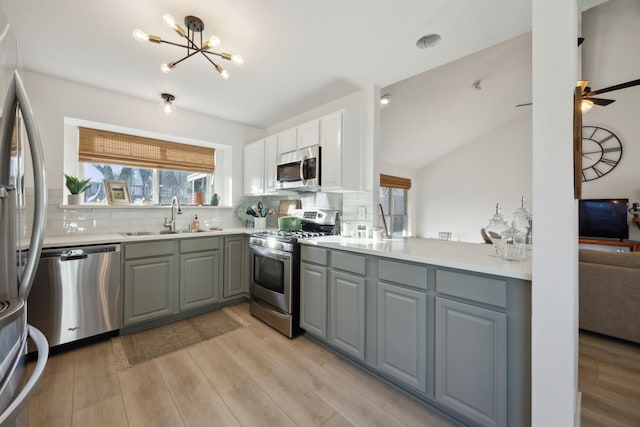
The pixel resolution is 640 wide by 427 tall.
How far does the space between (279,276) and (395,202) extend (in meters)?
4.89

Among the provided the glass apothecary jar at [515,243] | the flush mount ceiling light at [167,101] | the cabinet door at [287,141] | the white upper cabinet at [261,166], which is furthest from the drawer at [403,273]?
the flush mount ceiling light at [167,101]

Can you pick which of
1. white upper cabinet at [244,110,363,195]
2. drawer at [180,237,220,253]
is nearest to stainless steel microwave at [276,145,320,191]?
white upper cabinet at [244,110,363,195]

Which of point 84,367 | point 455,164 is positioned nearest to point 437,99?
point 455,164

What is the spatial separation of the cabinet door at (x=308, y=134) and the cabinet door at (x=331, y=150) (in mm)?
66

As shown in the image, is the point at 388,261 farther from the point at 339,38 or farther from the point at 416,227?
the point at 416,227

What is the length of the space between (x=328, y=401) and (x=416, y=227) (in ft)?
20.7

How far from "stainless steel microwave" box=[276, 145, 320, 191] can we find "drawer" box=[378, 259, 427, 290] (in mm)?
1201

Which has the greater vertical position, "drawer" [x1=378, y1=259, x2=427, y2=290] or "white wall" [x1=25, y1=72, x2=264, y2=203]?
"white wall" [x1=25, y1=72, x2=264, y2=203]

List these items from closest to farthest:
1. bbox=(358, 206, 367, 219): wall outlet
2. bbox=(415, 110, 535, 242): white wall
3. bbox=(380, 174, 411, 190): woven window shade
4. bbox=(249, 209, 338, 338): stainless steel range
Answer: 1. bbox=(249, 209, 338, 338): stainless steel range
2. bbox=(358, 206, 367, 219): wall outlet
3. bbox=(415, 110, 535, 242): white wall
4. bbox=(380, 174, 411, 190): woven window shade

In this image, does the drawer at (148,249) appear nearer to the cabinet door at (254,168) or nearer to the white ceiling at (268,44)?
the cabinet door at (254,168)

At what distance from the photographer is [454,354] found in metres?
1.47

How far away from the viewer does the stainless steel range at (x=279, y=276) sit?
2420 millimetres

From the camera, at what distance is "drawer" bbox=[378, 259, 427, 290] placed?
5.25ft

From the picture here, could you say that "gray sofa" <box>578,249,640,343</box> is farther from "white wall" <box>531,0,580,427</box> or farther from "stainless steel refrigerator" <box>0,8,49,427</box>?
"stainless steel refrigerator" <box>0,8,49,427</box>
